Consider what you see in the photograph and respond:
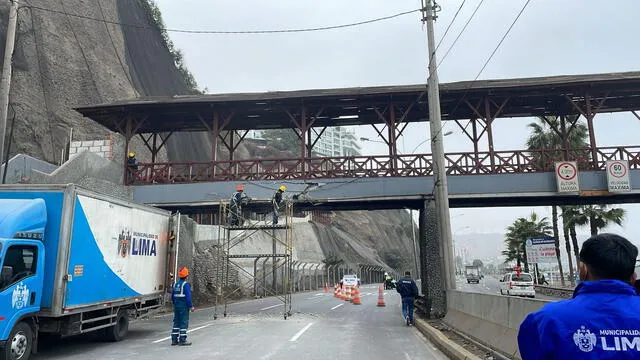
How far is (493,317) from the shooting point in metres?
9.80

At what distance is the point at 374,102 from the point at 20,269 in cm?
1687

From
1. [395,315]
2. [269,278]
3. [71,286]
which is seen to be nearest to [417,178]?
[395,315]

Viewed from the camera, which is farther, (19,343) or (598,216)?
(598,216)

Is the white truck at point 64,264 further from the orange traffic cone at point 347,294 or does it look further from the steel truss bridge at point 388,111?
the orange traffic cone at point 347,294

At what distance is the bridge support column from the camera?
17.8m

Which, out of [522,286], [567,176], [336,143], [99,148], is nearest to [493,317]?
[567,176]

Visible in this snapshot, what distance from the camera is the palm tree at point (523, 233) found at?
183 ft

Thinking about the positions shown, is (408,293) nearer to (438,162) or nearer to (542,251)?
(438,162)

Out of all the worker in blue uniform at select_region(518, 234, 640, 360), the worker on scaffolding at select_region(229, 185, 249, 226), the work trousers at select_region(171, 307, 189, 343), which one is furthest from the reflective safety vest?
the worker in blue uniform at select_region(518, 234, 640, 360)

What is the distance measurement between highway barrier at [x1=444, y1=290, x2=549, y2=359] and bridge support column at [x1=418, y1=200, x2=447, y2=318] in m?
3.73

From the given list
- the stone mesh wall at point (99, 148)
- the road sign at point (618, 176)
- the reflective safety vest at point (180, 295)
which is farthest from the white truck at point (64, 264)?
the road sign at point (618, 176)

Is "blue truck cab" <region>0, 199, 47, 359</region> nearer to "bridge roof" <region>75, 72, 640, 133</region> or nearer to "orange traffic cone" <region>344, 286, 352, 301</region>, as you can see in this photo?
"bridge roof" <region>75, 72, 640, 133</region>

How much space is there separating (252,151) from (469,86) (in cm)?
7184

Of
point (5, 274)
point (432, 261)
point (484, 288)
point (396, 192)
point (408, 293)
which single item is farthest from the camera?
point (484, 288)
